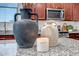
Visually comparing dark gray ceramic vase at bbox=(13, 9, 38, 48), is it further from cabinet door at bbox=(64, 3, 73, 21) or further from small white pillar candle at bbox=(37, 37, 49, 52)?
cabinet door at bbox=(64, 3, 73, 21)

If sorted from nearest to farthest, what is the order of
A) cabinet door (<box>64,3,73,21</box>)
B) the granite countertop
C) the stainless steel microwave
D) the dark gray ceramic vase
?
1. the granite countertop
2. the dark gray ceramic vase
3. the stainless steel microwave
4. cabinet door (<box>64,3,73,21</box>)

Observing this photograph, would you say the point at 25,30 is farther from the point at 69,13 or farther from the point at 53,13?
the point at 69,13

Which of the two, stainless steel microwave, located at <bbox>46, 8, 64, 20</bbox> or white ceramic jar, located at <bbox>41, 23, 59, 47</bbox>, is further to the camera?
stainless steel microwave, located at <bbox>46, 8, 64, 20</bbox>

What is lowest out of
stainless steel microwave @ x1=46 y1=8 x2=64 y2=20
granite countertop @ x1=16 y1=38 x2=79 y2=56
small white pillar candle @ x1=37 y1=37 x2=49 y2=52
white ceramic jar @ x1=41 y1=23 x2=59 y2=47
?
granite countertop @ x1=16 y1=38 x2=79 y2=56

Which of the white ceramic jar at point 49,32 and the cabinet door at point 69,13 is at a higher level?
the cabinet door at point 69,13

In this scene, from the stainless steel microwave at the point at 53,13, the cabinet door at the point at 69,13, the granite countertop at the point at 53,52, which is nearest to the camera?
the granite countertop at the point at 53,52

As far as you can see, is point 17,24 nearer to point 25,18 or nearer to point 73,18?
point 25,18

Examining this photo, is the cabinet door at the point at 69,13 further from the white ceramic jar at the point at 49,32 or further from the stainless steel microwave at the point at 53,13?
the white ceramic jar at the point at 49,32

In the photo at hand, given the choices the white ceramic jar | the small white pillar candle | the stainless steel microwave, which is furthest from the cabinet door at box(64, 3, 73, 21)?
the small white pillar candle

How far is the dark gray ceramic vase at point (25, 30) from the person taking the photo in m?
0.88

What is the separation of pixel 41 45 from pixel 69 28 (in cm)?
235

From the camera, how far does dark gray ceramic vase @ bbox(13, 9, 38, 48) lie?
88 centimetres

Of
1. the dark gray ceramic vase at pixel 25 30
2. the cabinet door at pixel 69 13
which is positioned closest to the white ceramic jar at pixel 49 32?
the dark gray ceramic vase at pixel 25 30

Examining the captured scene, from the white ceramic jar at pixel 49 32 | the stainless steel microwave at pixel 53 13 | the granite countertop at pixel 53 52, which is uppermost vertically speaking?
the stainless steel microwave at pixel 53 13
